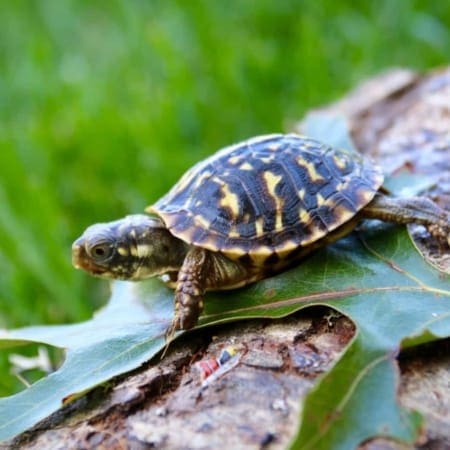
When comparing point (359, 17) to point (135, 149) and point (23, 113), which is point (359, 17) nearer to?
point (135, 149)

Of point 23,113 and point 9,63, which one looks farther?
point 9,63

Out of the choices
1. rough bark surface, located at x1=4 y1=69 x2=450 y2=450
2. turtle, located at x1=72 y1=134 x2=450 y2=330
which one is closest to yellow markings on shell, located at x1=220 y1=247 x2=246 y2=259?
turtle, located at x1=72 y1=134 x2=450 y2=330

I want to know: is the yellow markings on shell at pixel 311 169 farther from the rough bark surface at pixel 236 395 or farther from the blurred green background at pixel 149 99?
the blurred green background at pixel 149 99

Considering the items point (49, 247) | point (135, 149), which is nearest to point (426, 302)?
point (49, 247)

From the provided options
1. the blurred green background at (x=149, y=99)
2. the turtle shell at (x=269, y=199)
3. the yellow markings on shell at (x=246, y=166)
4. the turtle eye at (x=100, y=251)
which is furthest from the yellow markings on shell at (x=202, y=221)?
the blurred green background at (x=149, y=99)

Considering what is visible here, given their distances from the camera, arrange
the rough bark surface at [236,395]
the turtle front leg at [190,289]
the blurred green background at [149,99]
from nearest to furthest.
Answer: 1. the rough bark surface at [236,395]
2. the turtle front leg at [190,289]
3. the blurred green background at [149,99]

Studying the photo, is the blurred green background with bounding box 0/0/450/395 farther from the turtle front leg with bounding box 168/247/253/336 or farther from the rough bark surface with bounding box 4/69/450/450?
the rough bark surface with bounding box 4/69/450/450

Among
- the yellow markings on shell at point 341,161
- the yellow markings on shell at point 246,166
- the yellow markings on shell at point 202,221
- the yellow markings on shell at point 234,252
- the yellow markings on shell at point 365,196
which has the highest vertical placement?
the yellow markings on shell at point 246,166
